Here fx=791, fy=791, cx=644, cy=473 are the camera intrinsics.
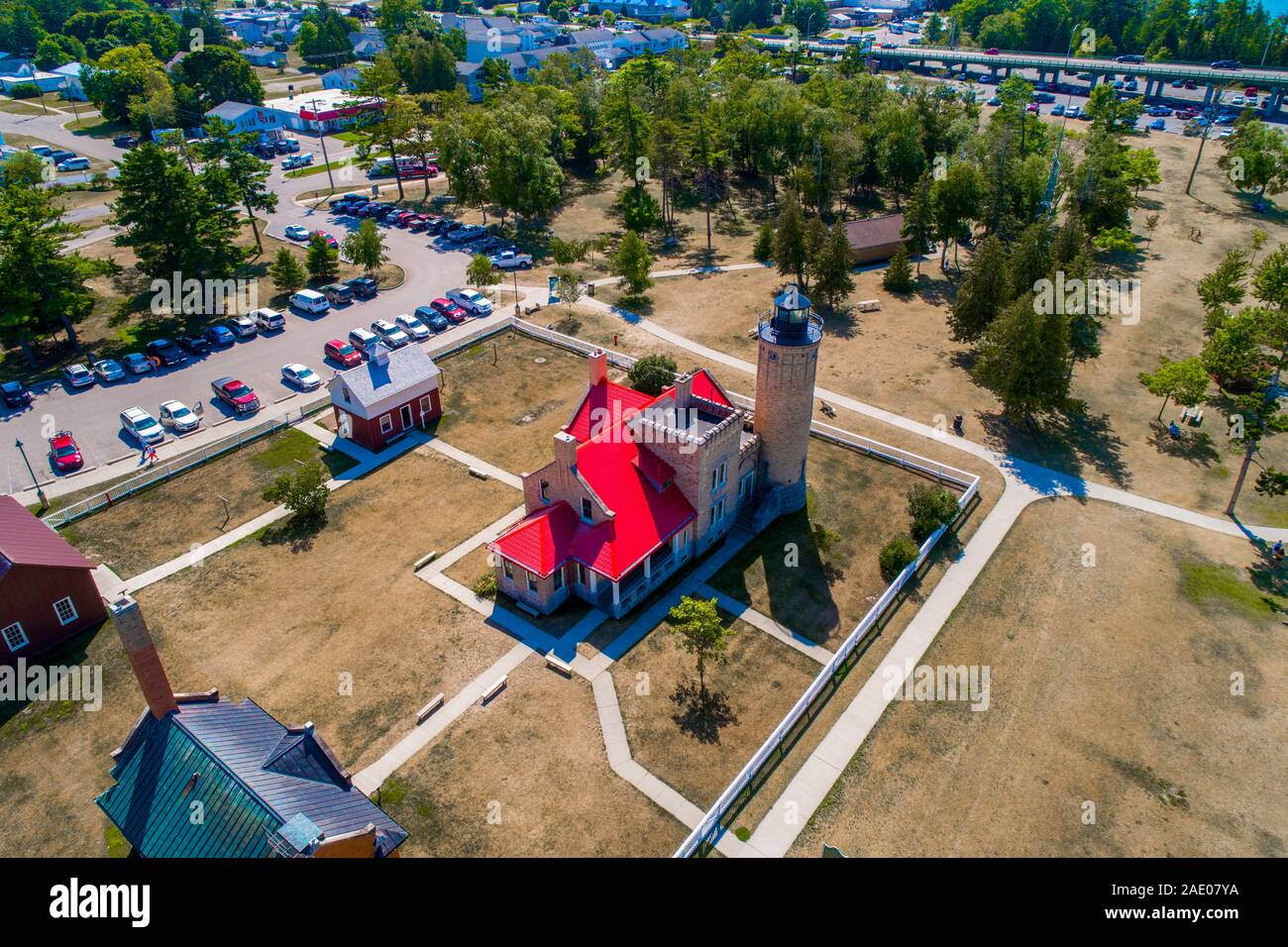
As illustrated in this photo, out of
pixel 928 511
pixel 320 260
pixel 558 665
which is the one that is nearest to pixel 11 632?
pixel 558 665

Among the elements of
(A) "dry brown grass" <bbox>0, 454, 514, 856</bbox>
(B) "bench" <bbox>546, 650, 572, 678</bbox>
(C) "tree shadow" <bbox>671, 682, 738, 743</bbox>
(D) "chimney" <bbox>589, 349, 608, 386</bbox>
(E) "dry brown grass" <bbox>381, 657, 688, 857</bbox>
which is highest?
(D) "chimney" <bbox>589, 349, 608, 386</bbox>

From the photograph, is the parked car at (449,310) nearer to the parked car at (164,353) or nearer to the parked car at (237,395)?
the parked car at (237,395)

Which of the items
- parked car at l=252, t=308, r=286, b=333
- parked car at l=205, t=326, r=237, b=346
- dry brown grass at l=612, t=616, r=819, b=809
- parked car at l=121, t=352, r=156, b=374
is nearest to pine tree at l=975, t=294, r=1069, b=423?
dry brown grass at l=612, t=616, r=819, b=809

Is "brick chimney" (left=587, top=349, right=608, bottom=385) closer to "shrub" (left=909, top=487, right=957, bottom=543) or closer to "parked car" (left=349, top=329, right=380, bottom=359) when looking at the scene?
"shrub" (left=909, top=487, right=957, bottom=543)

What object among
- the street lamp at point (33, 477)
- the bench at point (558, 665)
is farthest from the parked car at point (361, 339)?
the bench at point (558, 665)

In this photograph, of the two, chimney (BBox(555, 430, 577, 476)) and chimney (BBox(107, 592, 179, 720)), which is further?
chimney (BBox(555, 430, 577, 476))

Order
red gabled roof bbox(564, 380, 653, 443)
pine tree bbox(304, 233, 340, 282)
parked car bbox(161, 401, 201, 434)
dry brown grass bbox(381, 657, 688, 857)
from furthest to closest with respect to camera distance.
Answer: pine tree bbox(304, 233, 340, 282)
parked car bbox(161, 401, 201, 434)
red gabled roof bbox(564, 380, 653, 443)
dry brown grass bbox(381, 657, 688, 857)

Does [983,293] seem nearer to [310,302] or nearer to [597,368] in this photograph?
[597,368]

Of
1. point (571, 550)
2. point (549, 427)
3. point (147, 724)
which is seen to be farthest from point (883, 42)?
point (147, 724)
